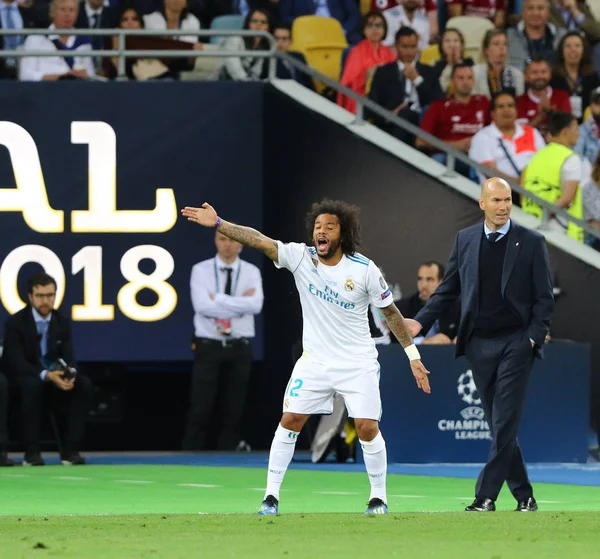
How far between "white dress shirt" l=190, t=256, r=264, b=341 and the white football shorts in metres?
7.46

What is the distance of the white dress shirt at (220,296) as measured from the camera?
1739cm

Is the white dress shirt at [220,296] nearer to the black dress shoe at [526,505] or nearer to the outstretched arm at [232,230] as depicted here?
the black dress shoe at [526,505]

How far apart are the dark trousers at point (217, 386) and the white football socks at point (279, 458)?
771 centimetres

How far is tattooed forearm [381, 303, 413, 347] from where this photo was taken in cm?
1002

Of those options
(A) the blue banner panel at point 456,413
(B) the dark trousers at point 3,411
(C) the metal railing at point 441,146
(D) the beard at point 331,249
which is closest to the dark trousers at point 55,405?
(B) the dark trousers at point 3,411

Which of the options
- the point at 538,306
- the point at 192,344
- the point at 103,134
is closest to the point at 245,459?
the point at 192,344

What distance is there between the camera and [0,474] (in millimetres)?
14797

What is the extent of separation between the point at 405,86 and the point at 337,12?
2.01 meters

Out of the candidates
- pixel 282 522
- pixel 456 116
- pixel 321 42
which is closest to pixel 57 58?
pixel 321 42

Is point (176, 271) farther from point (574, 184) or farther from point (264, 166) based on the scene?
point (574, 184)

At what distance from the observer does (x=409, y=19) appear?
66.6 ft

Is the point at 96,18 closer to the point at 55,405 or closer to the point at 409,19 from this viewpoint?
the point at 409,19

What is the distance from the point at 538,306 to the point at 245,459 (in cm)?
709

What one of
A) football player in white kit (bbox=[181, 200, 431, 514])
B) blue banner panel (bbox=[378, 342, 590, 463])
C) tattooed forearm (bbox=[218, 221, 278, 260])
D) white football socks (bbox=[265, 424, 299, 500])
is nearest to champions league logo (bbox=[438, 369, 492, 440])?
blue banner panel (bbox=[378, 342, 590, 463])
